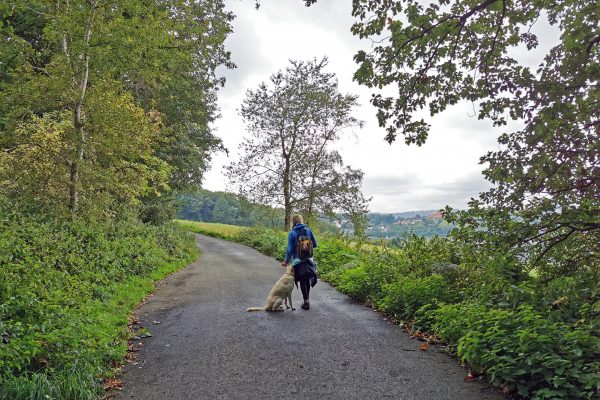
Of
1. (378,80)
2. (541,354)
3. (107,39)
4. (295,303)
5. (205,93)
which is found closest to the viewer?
(541,354)

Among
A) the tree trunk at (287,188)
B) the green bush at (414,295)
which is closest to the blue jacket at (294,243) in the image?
the green bush at (414,295)

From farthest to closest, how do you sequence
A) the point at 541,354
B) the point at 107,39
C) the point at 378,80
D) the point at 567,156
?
the point at 107,39, the point at 378,80, the point at 567,156, the point at 541,354

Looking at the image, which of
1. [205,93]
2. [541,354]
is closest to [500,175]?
[541,354]

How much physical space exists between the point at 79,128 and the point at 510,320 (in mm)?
11267

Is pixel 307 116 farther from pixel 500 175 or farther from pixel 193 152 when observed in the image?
pixel 500 175

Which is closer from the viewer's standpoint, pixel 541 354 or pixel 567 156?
pixel 541 354

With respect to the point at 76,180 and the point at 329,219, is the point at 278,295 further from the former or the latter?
the point at 329,219

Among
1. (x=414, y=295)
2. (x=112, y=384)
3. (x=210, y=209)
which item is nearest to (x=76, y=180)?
(x=112, y=384)

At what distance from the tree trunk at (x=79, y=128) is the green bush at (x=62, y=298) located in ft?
2.52

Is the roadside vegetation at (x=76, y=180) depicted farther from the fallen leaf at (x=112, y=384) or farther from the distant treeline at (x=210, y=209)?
the distant treeline at (x=210, y=209)

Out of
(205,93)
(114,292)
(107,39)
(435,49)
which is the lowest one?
(114,292)

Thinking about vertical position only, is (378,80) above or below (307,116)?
below

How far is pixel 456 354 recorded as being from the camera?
5566 millimetres

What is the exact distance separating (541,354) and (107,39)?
11.8 m
